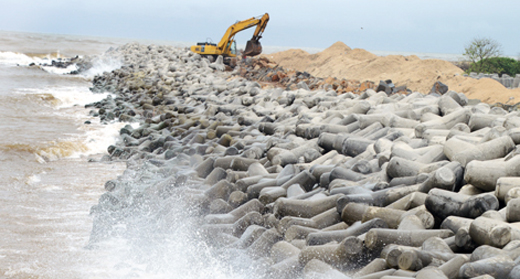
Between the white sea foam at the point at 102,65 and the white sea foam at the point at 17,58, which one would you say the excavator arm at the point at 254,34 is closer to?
the white sea foam at the point at 102,65

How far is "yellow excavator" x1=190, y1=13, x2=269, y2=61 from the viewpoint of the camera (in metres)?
24.6

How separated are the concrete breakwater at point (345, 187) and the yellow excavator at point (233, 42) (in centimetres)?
1465

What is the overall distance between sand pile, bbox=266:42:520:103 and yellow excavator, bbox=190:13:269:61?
3473 mm

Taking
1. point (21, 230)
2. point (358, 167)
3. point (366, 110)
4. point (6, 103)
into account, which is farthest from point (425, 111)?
point (6, 103)

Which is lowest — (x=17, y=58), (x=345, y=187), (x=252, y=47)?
(x=17, y=58)

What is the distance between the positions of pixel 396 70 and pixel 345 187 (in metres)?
17.0

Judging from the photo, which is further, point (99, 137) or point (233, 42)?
point (233, 42)

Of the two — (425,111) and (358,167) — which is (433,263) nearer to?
(358,167)

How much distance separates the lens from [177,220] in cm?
581

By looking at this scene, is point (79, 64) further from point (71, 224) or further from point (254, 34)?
point (71, 224)

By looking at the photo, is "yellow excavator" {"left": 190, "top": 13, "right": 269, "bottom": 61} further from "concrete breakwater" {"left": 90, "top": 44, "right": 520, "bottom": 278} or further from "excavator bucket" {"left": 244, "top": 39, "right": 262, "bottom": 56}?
"concrete breakwater" {"left": 90, "top": 44, "right": 520, "bottom": 278}

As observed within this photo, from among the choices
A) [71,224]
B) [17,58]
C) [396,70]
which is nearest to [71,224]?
[71,224]

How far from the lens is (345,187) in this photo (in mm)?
4953

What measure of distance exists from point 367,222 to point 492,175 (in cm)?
119
